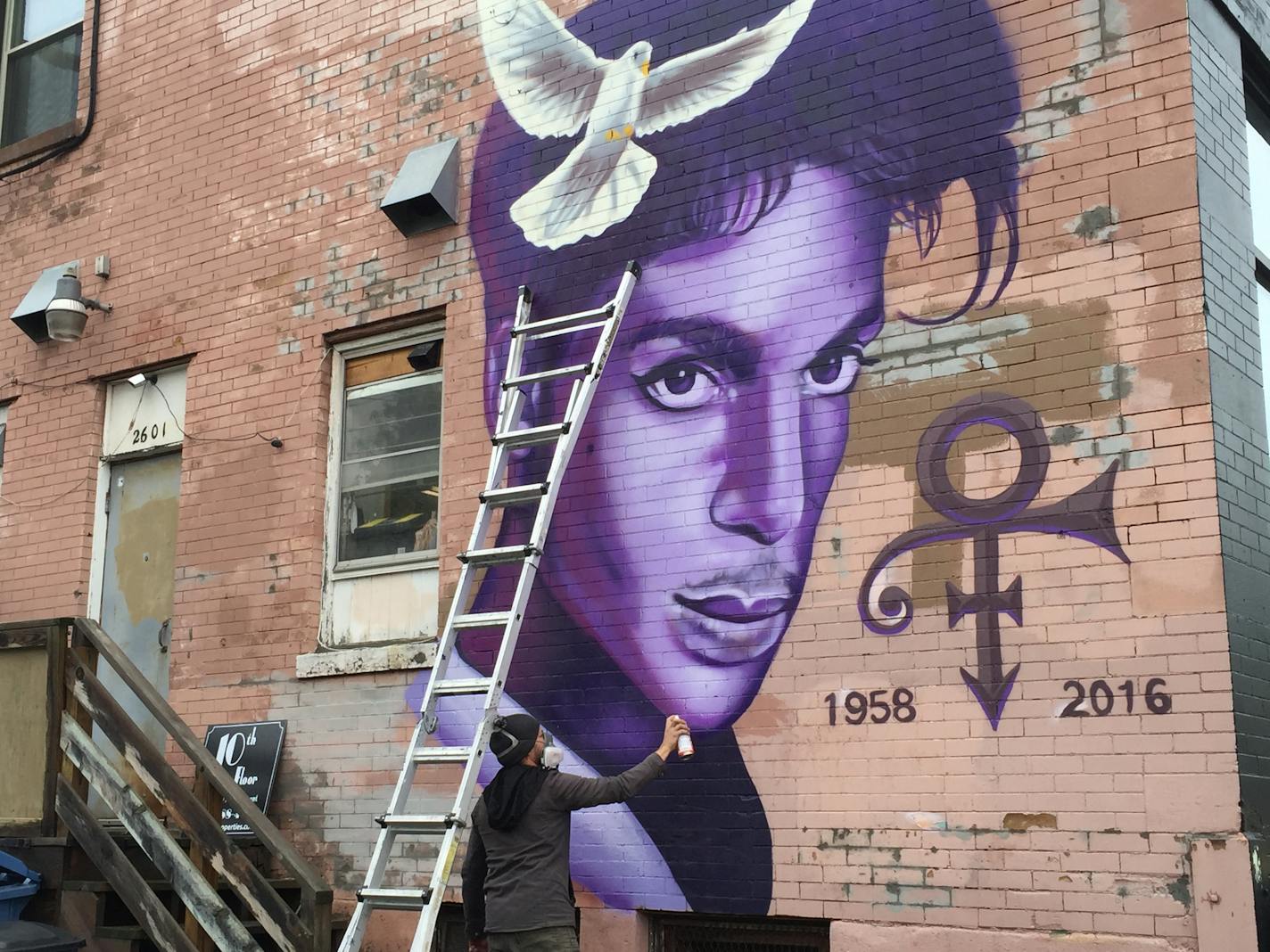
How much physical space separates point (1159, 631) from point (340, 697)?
4546 mm

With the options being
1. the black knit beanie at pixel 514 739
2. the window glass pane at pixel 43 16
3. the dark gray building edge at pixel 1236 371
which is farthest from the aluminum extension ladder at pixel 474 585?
the window glass pane at pixel 43 16

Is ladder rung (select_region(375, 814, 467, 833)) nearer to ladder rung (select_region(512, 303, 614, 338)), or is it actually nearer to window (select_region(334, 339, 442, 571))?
window (select_region(334, 339, 442, 571))

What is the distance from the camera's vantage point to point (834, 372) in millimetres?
6754

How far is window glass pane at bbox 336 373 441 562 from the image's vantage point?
27.4ft

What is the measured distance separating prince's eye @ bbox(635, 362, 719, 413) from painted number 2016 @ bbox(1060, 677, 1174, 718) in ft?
7.51

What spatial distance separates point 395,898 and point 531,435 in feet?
7.59

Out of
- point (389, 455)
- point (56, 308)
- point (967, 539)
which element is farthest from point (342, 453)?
point (967, 539)

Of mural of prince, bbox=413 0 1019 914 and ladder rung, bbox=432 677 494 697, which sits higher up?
mural of prince, bbox=413 0 1019 914

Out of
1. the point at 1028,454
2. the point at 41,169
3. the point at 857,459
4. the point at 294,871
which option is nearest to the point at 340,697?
the point at 294,871

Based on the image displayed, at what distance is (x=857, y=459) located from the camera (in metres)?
6.59

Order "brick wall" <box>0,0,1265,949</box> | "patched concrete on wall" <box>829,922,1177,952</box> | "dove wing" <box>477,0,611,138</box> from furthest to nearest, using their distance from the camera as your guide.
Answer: "dove wing" <box>477,0,611,138</box> < "brick wall" <box>0,0,1265,949</box> < "patched concrete on wall" <box>829,922,1177,952</box>

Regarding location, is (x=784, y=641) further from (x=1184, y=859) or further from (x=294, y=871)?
(x=294, y=871)

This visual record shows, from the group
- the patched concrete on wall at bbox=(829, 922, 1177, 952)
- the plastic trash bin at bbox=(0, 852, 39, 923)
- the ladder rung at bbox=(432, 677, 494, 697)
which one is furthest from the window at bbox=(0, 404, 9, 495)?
the patched concrete on wall at bbox=(829, 922, 1177, 952)

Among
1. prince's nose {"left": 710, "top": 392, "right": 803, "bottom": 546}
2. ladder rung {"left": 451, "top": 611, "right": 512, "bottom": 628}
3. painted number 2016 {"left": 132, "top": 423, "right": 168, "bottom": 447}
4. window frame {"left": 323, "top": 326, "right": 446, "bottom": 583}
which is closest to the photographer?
ladder rung {"left": 451, "top": 611, "right": 512, "bottom": 628}
